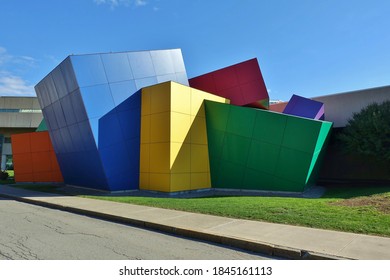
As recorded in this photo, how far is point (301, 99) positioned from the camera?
25.3m

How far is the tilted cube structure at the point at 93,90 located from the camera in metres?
17.2

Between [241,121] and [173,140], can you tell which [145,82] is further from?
[241,121]

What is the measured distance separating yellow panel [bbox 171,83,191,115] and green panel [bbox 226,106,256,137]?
2.65m

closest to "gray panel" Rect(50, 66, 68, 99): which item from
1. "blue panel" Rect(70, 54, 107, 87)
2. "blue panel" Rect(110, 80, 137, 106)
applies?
"blue panel" Rect(70, 54, 107, 87)

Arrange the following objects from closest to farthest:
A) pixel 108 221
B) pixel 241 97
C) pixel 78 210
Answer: pixel 108 221 < pixel 78 210 < pixel 241 97

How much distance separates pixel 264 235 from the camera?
7090 millimetres

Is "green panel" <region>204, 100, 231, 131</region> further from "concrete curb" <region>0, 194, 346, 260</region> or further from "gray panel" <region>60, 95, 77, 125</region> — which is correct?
"concrete curb" <region>0, 194, 346, 260</region>

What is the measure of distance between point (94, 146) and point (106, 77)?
4152 millimetres

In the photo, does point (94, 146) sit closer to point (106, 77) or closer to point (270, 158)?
point (106, 77)

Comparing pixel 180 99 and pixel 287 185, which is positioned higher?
pixel 180 99

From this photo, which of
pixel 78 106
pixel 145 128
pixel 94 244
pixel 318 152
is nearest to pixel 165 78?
pixel 145 128

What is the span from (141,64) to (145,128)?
14.1 ft

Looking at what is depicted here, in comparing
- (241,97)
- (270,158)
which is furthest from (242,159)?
(241,97)

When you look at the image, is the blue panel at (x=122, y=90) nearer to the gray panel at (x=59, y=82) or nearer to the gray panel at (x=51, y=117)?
the gray panel at (x=59, y=82)
